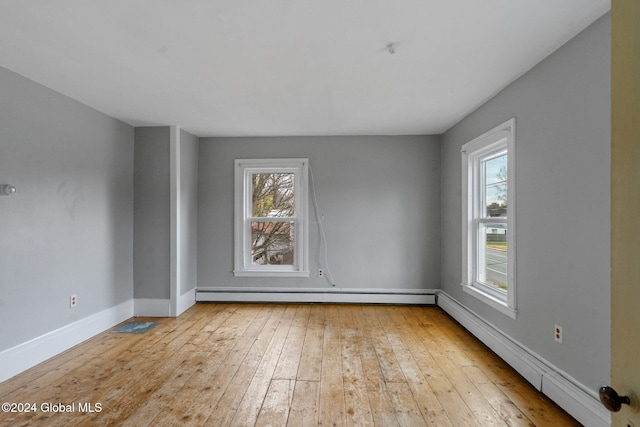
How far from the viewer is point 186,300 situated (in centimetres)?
407

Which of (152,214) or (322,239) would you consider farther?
(322,239)

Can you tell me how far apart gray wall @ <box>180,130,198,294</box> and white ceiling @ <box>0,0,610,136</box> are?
89 centimetres

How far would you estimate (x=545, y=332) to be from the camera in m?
2.18

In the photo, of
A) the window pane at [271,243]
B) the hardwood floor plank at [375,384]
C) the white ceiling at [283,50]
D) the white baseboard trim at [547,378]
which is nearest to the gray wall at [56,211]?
the white ceiling at [283,50]

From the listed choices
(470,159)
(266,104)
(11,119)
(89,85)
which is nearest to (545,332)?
(470,159)

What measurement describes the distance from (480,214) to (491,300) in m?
0.90

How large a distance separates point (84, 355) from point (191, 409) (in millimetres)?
1479

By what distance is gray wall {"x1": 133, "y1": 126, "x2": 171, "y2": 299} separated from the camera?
3805 millimetres

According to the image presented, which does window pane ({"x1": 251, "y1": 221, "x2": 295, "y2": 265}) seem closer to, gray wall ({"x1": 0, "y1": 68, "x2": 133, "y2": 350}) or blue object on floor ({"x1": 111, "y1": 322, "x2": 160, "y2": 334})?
blue object on floor ({"x1": 111, "y1": 322, "x2": 160, "y2": 334})

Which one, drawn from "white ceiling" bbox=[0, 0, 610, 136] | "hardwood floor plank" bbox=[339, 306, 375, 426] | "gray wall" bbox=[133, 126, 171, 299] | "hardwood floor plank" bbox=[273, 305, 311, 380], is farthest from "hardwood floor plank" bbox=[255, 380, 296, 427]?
"white ceiling" bbox=[0, 0, 610, 136]

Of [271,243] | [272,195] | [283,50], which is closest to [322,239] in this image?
[271,243]
